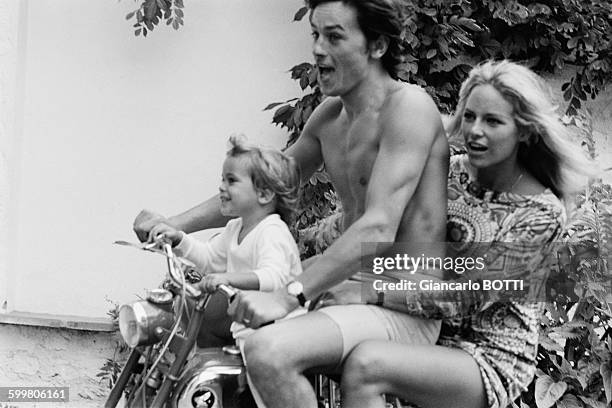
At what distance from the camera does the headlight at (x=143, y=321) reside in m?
2.93

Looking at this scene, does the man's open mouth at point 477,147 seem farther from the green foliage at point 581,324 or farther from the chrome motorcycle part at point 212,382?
the green foliage at point 581,324

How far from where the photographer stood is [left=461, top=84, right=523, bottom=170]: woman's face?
3.18 m

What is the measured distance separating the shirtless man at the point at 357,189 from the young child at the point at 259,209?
162mm

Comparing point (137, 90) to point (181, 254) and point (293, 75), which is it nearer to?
point (293, 75)

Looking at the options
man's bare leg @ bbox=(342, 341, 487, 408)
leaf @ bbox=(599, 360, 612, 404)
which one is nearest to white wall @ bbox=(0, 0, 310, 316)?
leaf @ bbox=(599, 360, 612, 404)

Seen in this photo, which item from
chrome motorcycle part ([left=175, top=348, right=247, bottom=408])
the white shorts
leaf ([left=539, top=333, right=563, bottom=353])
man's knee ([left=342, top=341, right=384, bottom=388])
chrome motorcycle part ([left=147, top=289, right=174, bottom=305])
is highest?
chrome motorcycle part ([left=147, top=289, right=174, bottom=305])

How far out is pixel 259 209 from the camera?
3.19 meters

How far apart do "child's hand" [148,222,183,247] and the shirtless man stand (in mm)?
31

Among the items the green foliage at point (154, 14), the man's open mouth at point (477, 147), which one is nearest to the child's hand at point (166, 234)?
the man's open mouth at point (477, 147)

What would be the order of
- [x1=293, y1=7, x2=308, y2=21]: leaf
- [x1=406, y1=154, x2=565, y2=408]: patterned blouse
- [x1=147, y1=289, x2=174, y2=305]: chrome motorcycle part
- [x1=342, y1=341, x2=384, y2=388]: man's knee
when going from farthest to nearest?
[x1=293, y1=7, x2=308, y2=21]: leaf, [x1=406, y1=154, x2=565, y2=408]: patterned blouse, [x1=147, y1=289, x2=174, y2=305]: chrome motorcycle part, [x1=342, y1=341, x2=384, y2=388]: man's knee

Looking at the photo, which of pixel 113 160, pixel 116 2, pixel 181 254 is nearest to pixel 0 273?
pixel 113 160

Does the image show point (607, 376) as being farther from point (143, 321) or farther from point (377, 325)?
point (143, 321)

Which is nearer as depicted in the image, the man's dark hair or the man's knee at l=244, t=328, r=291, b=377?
the man's knee at l=244, t=328, r=291, b=377

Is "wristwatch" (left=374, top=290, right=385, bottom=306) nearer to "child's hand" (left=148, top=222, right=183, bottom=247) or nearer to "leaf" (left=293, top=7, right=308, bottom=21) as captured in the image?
"child's hand" (left=148, top=222, right=183, bottom=247)
